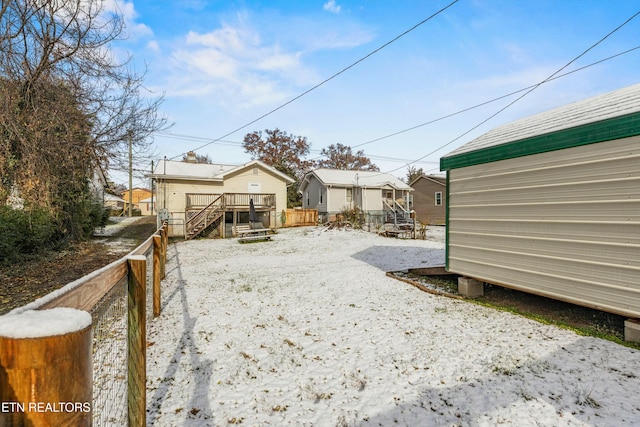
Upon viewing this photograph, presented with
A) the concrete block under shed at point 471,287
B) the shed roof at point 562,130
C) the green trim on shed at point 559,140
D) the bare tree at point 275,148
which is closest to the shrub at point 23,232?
the concrete block under shed at point 471,287

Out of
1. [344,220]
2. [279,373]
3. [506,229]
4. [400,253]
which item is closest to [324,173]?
[344,220]

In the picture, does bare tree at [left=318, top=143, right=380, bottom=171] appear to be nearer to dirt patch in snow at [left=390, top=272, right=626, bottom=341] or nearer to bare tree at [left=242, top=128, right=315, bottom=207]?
bare tree at [left=242, top=128, right=315, bottom=207]

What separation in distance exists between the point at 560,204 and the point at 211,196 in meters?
19.3

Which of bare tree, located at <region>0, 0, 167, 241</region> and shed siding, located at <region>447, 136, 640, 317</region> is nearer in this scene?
shed siding, located at <region>447, 136, 640, 317</region>

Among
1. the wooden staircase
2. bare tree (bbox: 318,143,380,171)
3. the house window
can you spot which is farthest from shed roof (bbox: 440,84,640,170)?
bare tree (bbox: 318,143,380,171)

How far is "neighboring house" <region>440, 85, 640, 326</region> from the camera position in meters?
4.38

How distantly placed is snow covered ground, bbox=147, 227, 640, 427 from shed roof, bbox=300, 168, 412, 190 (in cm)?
2061

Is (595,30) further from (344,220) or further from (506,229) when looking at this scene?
(344,220)

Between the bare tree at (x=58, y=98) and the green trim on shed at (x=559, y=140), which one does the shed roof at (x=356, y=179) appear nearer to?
the bare tree at (x=58, y=98)

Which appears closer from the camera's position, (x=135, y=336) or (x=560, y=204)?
(x=135, y=336)

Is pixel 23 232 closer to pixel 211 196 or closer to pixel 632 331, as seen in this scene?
pixel 211 196

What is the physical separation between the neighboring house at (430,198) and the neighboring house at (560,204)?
74.5ft

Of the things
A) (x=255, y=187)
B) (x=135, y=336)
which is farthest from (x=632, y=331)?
(x=255, y=187)

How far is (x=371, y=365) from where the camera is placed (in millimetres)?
3955
